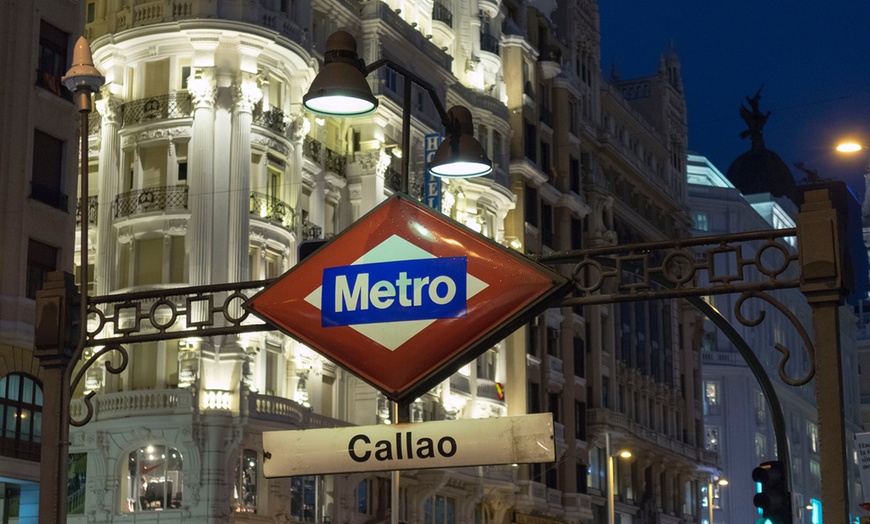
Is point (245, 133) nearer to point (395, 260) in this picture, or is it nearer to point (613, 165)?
point (395, 260)

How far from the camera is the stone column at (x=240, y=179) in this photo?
46875 millimetres

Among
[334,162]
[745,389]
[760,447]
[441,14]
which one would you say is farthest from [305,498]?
[760,447]

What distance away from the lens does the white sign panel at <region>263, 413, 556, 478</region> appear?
12094 millimetres

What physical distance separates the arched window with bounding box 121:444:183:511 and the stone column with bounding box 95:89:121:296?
5598 mm

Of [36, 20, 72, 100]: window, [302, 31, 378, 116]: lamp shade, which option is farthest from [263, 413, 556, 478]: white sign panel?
[36, 20, 72, 100]: window

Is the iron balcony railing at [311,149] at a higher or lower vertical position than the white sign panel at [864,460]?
higher

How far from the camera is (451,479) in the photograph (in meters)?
58.3

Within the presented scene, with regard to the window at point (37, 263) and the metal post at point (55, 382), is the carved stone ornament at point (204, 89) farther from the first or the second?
the metal post at point (55, 382)

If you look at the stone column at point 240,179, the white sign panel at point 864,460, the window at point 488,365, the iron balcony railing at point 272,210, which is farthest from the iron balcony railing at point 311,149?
the white sign panel at point 864,460

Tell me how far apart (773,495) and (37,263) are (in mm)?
22499

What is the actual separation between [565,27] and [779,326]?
46.5 metres

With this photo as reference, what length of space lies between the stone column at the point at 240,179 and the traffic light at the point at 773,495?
92.4ft

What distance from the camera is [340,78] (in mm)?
14422

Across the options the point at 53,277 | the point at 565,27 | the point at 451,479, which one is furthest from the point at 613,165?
the point at 53,277
